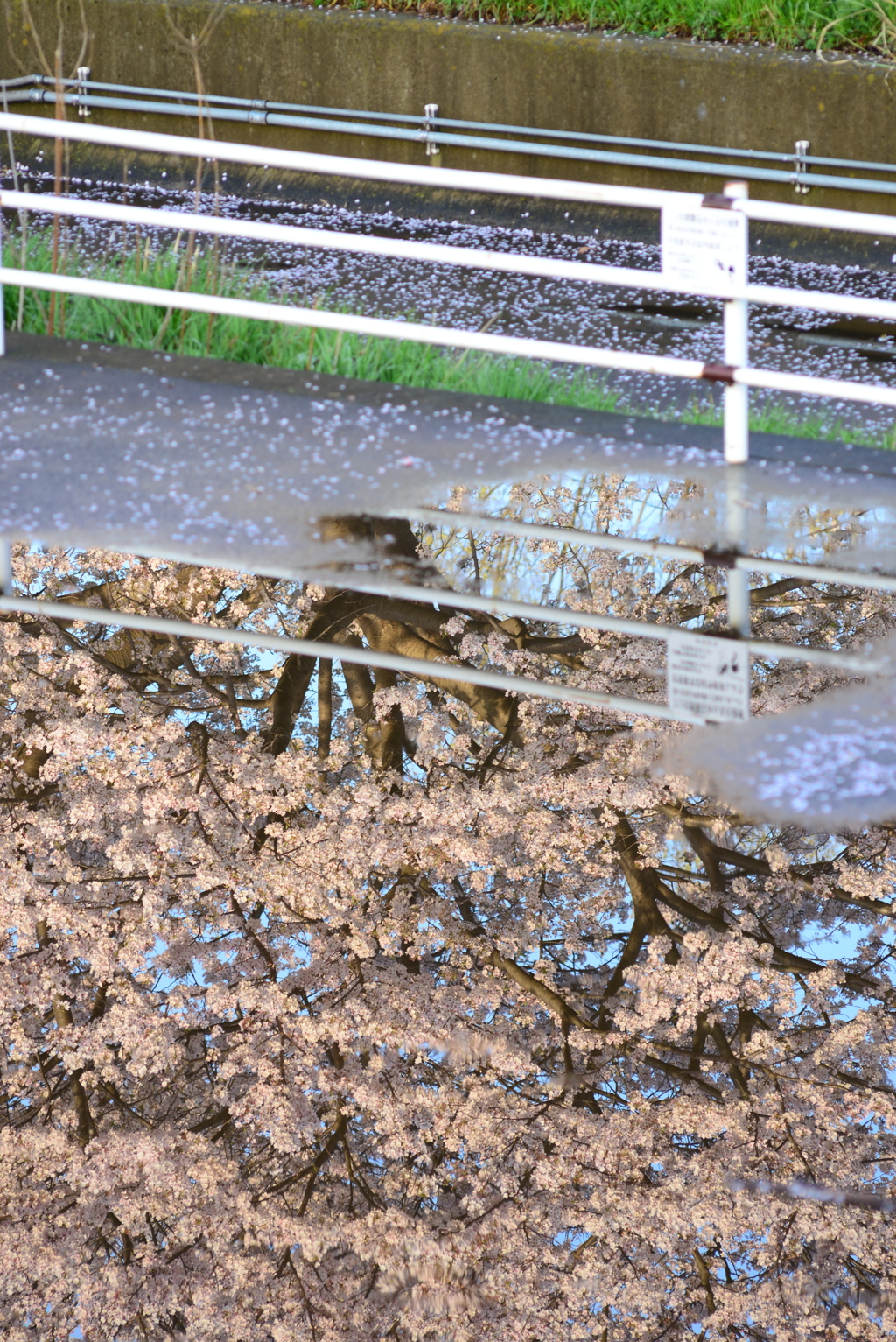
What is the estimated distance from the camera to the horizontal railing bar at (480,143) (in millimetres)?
8422

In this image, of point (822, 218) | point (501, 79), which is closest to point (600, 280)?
point (822, 218)

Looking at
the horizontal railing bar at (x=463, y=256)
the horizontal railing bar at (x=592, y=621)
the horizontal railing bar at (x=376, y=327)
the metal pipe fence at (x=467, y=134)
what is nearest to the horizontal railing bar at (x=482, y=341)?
the horizontal railing bar at (x=376, y=327)

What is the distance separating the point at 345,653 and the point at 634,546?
3.42 feet

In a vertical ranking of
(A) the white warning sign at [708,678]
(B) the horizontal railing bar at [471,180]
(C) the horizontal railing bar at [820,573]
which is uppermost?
(B) the horizontal railing bar at [471,180]

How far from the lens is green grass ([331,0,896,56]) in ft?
28.7

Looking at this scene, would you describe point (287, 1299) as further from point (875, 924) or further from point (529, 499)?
point (529, 499)

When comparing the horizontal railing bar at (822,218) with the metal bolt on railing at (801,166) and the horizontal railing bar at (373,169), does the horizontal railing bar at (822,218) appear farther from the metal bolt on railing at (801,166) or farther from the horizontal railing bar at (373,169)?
the metal bolt on railing at (801,166)

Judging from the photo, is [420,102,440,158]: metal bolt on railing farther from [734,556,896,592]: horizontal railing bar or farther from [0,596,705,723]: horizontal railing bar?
[0,596,705,723]: horizontal railing bar

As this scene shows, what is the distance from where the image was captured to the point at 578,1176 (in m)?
3.31

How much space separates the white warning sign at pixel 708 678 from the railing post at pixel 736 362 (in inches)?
43.1

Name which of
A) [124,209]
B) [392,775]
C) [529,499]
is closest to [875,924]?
[392,775]

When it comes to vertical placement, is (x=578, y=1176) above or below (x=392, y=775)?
below

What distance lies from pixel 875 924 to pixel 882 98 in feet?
20.4

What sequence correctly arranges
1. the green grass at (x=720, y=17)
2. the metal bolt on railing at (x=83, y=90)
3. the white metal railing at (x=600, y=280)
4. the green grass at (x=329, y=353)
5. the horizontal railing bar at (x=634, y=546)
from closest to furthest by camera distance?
the white metal railing at (x=600, y=280), the horizontal railing bar at (x=634, y=546), the green grass at (x=329, y=353), the green grass at (x=720, y=17), the metal bolt on railing at (x=83, y=90)
